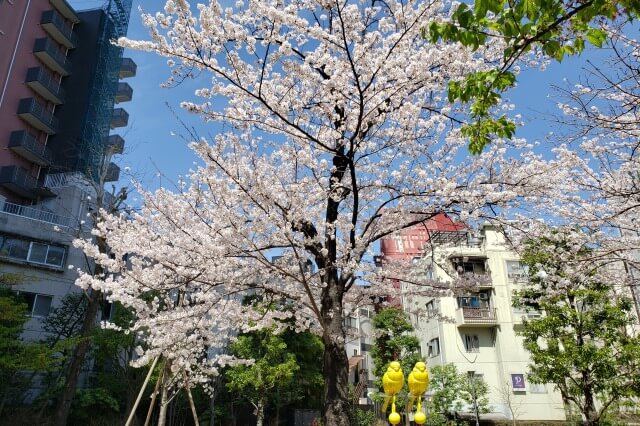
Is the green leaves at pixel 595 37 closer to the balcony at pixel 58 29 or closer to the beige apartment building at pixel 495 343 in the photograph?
the beige apartment building at pixel 495 343

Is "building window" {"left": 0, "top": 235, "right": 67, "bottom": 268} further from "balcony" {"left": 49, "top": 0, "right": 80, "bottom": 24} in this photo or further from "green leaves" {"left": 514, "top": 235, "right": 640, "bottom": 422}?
"green leaves" {"left": 514, "top": 235, "right": 640, "bottom": 422}

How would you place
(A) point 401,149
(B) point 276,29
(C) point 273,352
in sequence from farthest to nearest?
(C) point 273,352 < (A) point 401,149 < (B) point 276,29

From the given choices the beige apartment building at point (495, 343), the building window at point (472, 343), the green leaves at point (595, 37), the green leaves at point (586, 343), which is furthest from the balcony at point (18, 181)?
the green leaves at point (595, 37)

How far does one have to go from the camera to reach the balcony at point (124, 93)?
32.1 meters

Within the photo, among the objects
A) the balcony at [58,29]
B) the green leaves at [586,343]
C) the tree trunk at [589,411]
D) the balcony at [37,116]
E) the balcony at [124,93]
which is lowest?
the tree trunk at [589,411]

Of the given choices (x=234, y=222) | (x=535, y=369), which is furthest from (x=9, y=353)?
(x=535, y=369)

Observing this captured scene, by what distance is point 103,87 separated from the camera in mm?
28250

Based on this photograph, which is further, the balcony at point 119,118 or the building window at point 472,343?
the balcony at point 119,118

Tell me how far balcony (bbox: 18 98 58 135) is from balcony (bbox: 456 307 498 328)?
1016 inches

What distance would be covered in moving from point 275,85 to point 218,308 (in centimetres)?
410

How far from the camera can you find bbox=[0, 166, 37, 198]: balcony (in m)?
23.7

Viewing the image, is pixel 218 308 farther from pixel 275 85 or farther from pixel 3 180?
pixel 3 180

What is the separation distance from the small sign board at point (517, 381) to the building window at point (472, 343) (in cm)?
230

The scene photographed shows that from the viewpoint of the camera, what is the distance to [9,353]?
13.5 meters
